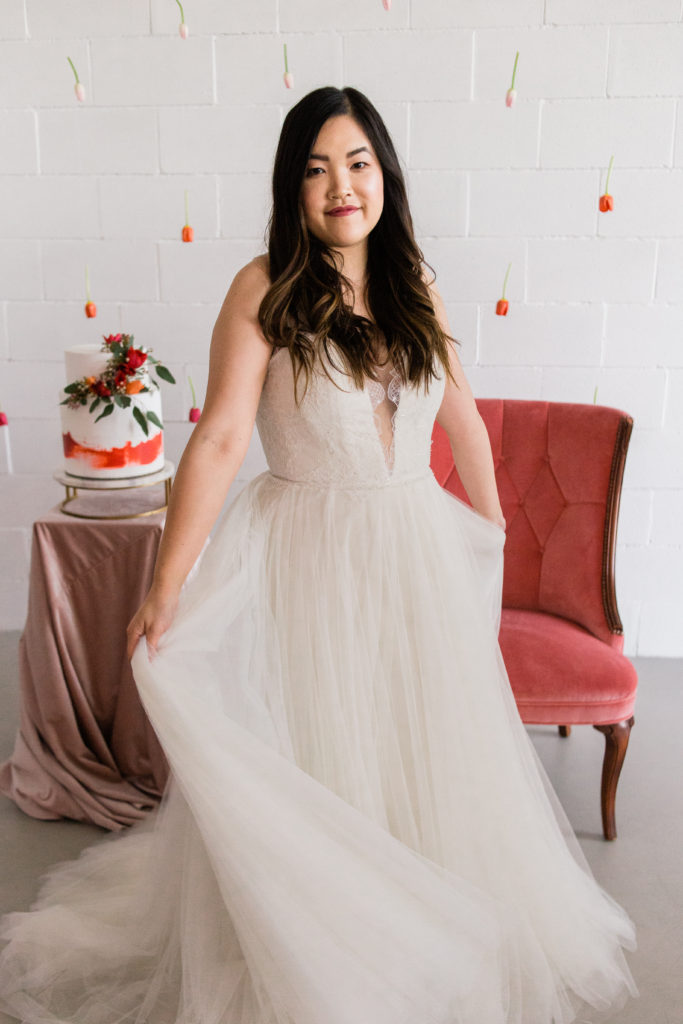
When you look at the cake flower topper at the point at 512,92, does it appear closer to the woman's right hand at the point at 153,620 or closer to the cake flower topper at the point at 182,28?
the cake flower topper at the point at 182,28

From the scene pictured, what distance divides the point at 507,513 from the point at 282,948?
1.39m

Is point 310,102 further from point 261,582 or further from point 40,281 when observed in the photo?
point 40,281

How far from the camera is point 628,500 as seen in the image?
9.66 ft

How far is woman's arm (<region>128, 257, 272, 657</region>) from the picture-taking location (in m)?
1.47

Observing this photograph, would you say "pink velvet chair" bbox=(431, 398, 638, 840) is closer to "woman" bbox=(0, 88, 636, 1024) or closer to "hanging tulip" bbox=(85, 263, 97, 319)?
"woman" bbox=(0, 88, 636, 1024)

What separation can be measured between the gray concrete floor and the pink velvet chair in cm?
9

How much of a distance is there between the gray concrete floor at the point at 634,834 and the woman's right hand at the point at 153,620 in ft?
2.52

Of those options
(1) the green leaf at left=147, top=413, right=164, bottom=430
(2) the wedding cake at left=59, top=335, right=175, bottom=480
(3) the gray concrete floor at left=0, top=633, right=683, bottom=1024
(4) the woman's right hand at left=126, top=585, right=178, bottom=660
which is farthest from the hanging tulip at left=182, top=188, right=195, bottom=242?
(4) the woman's right hand at left=126, top=585, right=178, bottom=660

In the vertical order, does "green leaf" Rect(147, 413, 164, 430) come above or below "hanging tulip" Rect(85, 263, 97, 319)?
below

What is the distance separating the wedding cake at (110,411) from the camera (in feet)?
7.09

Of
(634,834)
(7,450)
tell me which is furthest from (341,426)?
(7,450)

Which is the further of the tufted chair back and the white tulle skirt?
the tufted chair back

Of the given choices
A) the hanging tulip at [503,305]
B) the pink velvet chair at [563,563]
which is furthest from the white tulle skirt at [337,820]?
the hanging tulip at [503,305]

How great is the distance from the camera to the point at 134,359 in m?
2.15
